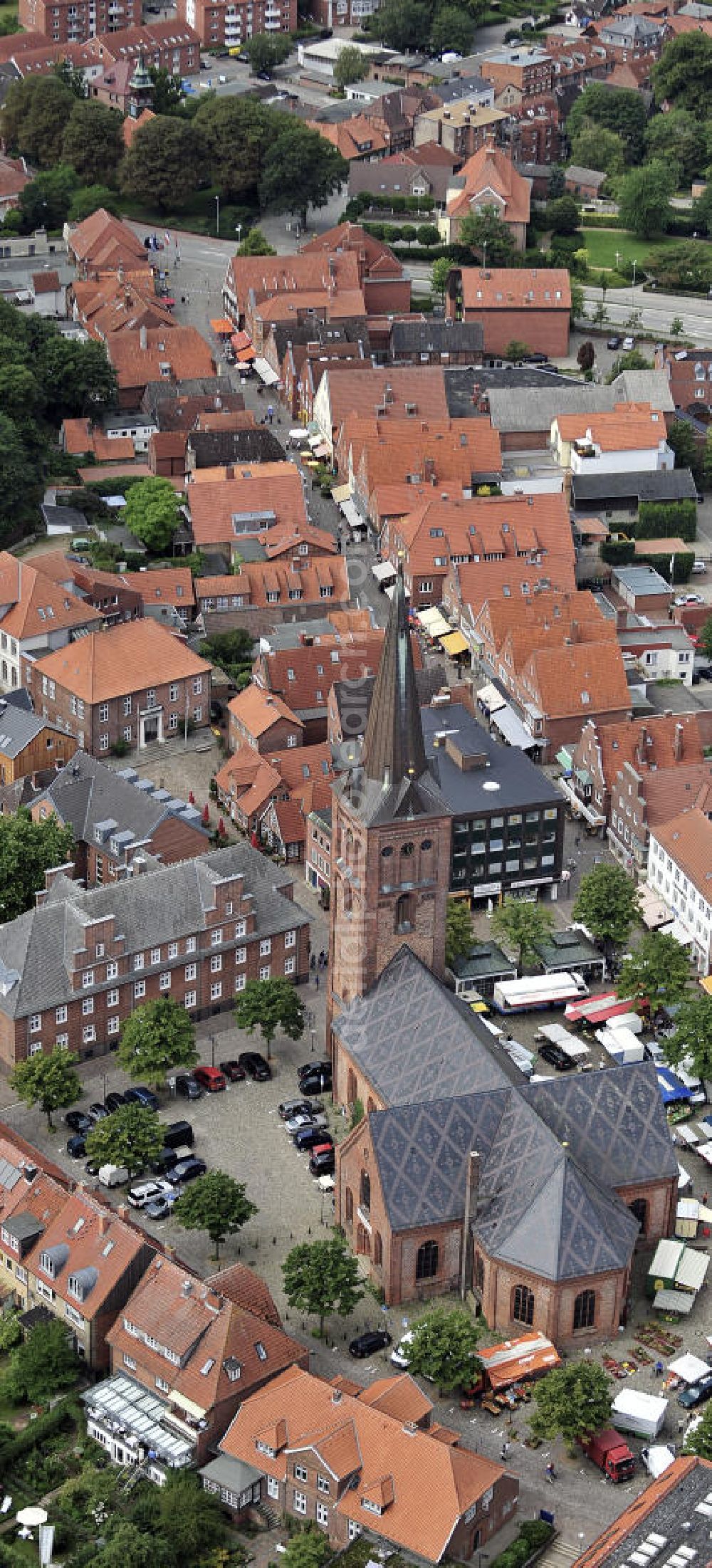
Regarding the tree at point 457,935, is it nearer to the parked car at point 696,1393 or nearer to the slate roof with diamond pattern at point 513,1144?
the slate roof with diamond pattern at point 513,1144

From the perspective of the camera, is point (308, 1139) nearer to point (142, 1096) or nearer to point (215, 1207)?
point (142, 1096)

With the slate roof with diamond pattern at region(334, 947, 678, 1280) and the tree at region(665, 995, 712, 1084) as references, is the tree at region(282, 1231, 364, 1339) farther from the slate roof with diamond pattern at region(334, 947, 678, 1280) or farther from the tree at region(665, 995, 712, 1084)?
the tree at region(665, 995, 712, 1084)

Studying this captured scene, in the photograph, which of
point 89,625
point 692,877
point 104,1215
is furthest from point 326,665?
point 104,1215

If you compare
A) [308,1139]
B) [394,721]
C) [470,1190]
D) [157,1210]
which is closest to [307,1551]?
[470,1190]

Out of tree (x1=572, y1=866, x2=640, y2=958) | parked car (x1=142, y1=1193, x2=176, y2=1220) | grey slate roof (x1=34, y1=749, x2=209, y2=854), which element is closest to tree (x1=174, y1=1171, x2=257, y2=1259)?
parked car (x1=142, y1=1193, x2=176, y2=1220)

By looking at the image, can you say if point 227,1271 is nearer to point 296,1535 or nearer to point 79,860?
point 296,1535

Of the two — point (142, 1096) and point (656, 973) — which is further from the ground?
point (656, 973)
